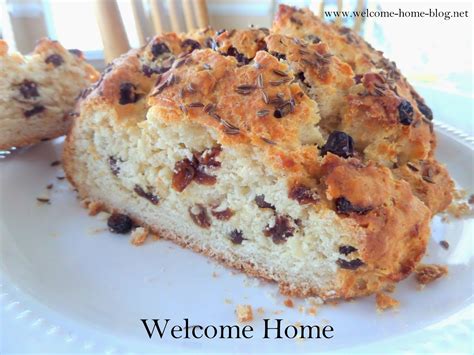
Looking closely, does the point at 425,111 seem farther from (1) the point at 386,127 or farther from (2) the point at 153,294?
(2) the point at 153,294

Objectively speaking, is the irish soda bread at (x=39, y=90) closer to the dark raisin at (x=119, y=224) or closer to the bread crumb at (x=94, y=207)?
the bread crumb at (x=94, y=207)

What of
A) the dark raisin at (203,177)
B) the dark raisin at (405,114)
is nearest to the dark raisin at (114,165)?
the dark raisin at (203,177)

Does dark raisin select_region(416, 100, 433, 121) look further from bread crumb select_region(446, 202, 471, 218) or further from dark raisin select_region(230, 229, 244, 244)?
dark raisin select_region(230, 229, 244, 244)

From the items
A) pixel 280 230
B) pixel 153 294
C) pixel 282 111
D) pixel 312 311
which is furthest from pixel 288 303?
pixel 282 111

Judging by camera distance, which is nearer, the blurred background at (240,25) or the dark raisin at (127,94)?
the dark raisin at (127,94)

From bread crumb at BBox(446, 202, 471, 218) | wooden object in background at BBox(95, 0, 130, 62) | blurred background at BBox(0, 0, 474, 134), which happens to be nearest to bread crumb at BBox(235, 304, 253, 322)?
bread crumb at BBox(446, 202, 471, 218)

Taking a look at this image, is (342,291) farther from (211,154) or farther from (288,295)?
(211,154)

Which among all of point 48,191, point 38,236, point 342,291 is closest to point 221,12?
point 48,191
